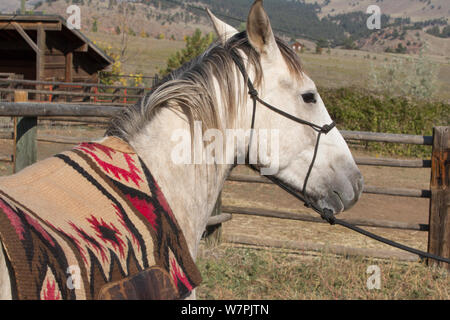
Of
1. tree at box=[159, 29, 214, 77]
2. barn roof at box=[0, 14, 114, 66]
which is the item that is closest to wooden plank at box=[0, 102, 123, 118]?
barn roof at box=[0, 14, 114, 66]

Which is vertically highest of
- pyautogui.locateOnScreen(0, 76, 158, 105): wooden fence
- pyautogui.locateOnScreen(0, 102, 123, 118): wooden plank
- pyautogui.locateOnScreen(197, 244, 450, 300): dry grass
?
pyautogui.locateOnScreen(0, 76, 158, 105): wooden fence

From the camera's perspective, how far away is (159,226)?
1.48 m

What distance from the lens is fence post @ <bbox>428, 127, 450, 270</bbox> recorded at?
407cm

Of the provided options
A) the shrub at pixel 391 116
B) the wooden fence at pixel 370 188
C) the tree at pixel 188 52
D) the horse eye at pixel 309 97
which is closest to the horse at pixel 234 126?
the horse eye at pixel 309 97

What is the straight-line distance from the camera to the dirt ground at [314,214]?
18.6 feet

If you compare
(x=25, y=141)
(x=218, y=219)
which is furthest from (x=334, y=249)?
(x=25, y=141)

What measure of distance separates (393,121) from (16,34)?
1517 centimetres

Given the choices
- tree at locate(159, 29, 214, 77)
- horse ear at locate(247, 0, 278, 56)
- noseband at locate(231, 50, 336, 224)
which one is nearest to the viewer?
horse ear at locate(247, 0, 278, 56)

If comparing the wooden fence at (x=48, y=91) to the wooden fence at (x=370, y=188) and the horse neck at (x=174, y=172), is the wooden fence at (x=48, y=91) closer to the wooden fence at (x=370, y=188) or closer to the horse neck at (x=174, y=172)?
the wooden fence at (x=370, y=188)

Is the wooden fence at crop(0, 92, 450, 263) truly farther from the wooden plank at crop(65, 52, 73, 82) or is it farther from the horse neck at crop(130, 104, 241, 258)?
the wooden plank at crop(65, 52, 73, 82)

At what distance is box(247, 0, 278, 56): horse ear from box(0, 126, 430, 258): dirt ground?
11.3 ft

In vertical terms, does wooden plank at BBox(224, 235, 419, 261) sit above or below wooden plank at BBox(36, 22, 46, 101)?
below

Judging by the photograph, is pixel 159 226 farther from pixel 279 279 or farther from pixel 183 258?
pixel 279 279
